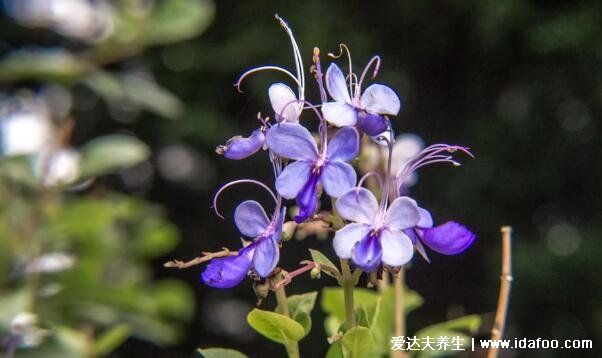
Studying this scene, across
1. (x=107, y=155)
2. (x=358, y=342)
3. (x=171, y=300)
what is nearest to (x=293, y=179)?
(x=358, y=342)

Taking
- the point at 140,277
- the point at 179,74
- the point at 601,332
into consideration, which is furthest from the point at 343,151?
the point at 179,74

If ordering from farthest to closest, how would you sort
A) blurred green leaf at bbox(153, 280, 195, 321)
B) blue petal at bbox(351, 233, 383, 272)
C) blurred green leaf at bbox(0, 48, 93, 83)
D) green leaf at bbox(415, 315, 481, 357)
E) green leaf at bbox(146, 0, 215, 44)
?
1. blurred green leaf at bbox(153, 280, 195, 321)
2. green leaf at bbox(146, 0, 215, 44)
3. blurred green leaf at bbox(0, 48, 93, 83)
4. green leaf at bbox(415, 315, 481, 357)
5. blue petal at bbox(351, 233, 383, 272)

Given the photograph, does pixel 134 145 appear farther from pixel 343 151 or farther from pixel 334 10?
pixel 334 10

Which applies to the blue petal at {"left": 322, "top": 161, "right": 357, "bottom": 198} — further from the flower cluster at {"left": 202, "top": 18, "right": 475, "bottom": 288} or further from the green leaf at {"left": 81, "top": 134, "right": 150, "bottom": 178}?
the green leaf at {"left": 81, "top": 134, "right": 150, "bottom": 178}

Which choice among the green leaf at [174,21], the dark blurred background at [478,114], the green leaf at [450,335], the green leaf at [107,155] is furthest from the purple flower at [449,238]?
the dark blurred background at [478,114]

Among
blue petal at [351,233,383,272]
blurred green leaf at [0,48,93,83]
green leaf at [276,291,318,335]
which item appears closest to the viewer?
blue petal at [351,233,383,272]

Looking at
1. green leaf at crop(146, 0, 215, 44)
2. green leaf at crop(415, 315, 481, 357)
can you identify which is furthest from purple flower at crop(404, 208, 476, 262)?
green leaf at crop(146, 0, 215, 44)

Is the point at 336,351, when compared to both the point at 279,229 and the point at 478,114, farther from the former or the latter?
the point at 478,114
